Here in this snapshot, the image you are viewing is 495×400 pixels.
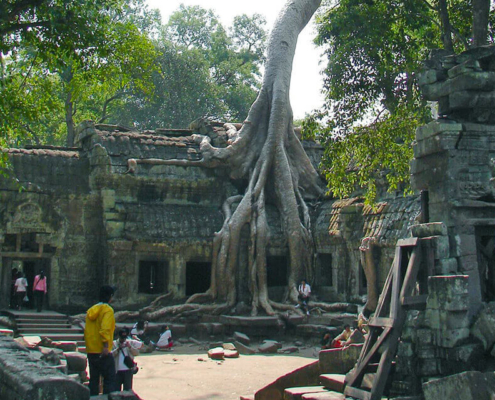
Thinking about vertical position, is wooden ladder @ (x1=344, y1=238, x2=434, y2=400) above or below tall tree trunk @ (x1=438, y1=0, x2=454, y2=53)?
below

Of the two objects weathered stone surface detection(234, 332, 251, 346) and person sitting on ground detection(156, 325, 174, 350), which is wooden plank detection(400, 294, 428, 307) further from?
person sitting on ground detection(156, 325, 174, 350)

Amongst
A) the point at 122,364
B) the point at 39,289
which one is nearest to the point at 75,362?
the point at 122,364

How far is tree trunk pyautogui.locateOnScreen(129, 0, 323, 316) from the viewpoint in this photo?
15547mm

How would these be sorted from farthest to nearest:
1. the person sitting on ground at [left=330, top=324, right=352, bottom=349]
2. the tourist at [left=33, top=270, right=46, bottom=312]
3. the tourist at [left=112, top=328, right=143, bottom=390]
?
the tourist at [left=33, top=270, right=46, bottom=312], the person sitting on ground at [left=330, top=324, right=352, bottom=349], the tourist at [left=112, top=328, right=143, bottom=390]

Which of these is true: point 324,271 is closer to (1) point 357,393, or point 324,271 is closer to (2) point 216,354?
(2) point 216,354

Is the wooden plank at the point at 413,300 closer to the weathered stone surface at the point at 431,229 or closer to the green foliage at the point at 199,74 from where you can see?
the weathered stone surface at the point at 431,229

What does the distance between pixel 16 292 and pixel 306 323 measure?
6234 mm

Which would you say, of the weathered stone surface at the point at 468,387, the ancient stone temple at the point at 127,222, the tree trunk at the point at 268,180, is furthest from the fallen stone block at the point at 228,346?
the weathered stone surface at the point at 468,387

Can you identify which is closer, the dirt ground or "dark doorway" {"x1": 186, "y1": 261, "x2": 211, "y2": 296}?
the dirt ground

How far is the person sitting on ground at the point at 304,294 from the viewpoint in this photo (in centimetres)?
1530

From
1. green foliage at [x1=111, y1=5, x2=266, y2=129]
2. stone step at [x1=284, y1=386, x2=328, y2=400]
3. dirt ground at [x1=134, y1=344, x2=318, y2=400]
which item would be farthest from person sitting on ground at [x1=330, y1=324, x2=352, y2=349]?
green foliage at [x1=111, y1=5, x2=266, y2=129]

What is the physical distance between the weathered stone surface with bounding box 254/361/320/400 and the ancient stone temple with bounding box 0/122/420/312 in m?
6.25

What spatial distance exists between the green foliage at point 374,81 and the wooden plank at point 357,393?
23.1ft

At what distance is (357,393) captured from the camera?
6.84 metres
